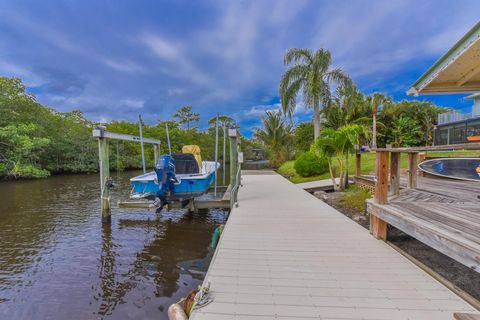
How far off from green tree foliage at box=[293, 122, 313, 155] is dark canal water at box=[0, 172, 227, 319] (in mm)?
14809

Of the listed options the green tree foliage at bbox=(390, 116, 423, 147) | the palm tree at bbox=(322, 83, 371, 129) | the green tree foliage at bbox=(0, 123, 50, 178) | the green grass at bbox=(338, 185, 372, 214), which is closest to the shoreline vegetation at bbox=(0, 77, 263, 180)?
the green tree foliage at bbox=(0, 123, 50, 178)

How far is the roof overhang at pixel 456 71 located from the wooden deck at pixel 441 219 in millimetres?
1896

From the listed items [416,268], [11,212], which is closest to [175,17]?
[11,212]

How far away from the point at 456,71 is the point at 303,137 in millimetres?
18322

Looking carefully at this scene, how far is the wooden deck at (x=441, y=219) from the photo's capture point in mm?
2273

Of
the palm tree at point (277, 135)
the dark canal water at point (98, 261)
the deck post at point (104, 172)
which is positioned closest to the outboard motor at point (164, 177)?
the dark canal water at point (98, 261)

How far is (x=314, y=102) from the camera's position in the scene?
15.6 metres

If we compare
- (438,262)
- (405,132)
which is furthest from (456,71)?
(405,132)

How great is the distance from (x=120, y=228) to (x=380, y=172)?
6.44m

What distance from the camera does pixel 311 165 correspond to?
12.9m

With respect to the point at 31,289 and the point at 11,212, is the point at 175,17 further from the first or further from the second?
the point at 31,289

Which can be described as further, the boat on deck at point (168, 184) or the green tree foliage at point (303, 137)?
the green tree foliage at point (303, 137)

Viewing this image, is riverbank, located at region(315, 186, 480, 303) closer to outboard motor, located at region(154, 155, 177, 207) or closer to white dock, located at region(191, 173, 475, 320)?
white dock, located at region(191, 173, 475, 320)

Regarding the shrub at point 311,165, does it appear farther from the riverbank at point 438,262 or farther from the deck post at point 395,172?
the deck post at point 395,172
